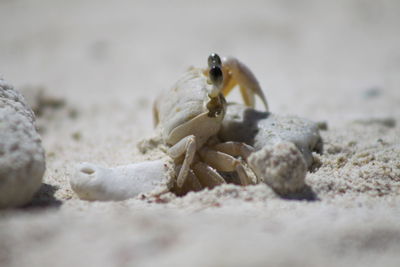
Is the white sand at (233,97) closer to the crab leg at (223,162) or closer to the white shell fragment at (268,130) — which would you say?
the white shell fragment at (268,130)

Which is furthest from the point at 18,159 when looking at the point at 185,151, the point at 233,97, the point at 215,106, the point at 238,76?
the point at 233,97

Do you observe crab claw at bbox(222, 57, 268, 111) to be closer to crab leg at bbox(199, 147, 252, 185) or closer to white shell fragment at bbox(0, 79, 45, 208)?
crab leg at bbox(199, 147, 252, 185)

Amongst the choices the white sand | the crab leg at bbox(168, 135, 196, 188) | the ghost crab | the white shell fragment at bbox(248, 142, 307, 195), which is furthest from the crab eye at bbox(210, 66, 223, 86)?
the white sand

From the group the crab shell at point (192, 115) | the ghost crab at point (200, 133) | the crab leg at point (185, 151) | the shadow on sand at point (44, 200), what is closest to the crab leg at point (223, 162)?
the ghost crab at point (200, 133)

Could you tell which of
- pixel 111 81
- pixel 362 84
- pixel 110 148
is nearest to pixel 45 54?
pixel 111 81

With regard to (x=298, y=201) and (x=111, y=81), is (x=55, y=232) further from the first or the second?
(x=111, y=81)

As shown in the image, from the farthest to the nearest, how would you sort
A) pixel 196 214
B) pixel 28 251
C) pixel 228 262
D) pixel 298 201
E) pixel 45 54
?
pixel 45 54
pixel 298 201
pixel 196 214
pixel 28 251
pixel 228 262
